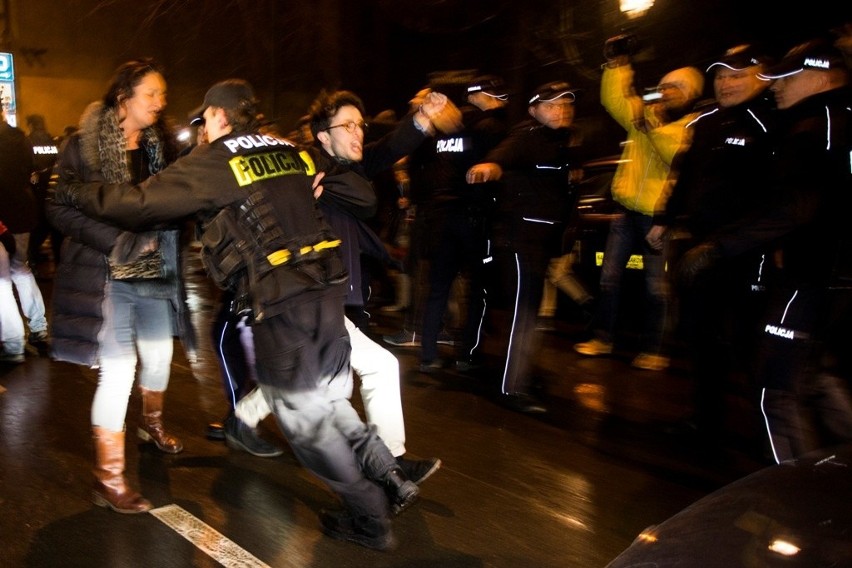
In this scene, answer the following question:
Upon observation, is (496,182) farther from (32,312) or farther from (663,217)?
(32,312)

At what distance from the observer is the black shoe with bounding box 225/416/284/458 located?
14.8 feet

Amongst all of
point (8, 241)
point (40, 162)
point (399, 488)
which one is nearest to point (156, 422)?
point (399, 488)

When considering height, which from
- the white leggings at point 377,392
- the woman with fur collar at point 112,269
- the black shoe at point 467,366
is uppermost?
the woman with fur collar at point 112,269

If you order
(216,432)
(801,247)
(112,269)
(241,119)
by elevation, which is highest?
(241,119)

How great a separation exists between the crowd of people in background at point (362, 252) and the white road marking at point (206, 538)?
0.39 feet

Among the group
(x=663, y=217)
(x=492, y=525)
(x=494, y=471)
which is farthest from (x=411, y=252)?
(x=492, y=525)

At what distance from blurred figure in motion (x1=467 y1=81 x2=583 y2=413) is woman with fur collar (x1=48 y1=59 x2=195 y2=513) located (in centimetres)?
223

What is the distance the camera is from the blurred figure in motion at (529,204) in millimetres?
5344

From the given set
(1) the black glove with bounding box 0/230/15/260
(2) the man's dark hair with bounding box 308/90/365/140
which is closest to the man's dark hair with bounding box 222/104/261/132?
(2) the man's dark hair with bounding box 308/90/365/140

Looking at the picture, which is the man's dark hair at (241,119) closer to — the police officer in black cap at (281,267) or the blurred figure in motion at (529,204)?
the police officer in black cap at (281,267)

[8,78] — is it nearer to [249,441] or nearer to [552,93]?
[552,93]

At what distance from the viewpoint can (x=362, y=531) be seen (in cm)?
351

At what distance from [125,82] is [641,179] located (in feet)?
13.3

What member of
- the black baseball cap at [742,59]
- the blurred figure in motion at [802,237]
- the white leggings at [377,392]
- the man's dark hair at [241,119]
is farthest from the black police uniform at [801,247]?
the man's dark hair at [241,119]
